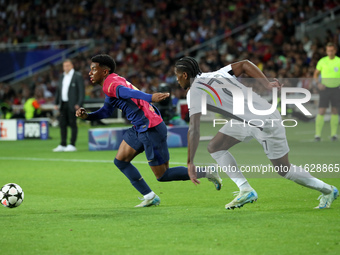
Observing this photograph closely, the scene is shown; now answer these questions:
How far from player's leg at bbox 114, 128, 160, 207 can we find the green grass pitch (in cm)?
20

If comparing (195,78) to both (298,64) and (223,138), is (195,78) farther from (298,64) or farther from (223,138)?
(298,64)

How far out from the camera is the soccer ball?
27.1 feet

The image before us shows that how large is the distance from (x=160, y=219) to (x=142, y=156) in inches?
324

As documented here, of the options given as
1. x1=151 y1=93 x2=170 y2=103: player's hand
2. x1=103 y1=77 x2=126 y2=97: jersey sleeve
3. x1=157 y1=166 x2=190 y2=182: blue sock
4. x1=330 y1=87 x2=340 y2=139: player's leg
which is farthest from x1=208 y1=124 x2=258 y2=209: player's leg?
x1=330 y1=87 x2=340 y2=139: player's leg

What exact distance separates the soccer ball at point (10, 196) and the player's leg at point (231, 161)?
2.42 meters

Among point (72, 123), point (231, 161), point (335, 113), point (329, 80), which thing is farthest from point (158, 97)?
point (335, 113)

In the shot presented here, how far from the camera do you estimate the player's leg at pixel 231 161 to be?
7.95 metres

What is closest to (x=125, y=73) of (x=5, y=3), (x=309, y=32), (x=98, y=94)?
(x=98, y=94)

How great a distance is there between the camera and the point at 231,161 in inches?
317

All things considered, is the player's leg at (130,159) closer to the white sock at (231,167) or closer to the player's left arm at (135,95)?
the player's left arm at (135,95)

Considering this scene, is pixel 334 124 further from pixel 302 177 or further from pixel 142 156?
pixel 302 177

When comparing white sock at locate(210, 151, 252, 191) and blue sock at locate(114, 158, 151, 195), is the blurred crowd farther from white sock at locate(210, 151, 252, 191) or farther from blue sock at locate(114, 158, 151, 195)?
white sock at locate(210, 151, 252, 191)

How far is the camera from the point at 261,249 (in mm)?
5852

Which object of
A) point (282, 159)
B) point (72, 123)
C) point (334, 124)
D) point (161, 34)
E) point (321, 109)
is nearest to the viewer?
point (282, 159)
